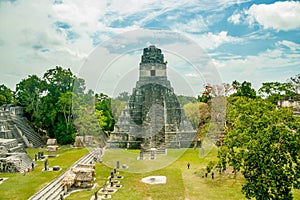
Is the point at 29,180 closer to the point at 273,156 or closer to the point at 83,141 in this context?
the point at 83,141

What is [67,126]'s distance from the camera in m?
34.6

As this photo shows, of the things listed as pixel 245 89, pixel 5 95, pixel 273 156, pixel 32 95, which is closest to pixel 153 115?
pixel 32 95

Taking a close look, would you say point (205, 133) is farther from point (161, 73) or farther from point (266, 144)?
point (266, 144)

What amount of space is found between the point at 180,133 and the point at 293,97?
21212 mm

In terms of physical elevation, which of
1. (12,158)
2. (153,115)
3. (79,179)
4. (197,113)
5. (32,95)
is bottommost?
(79,179)

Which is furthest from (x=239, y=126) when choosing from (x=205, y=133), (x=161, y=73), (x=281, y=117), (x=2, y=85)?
(x=2, y=85)

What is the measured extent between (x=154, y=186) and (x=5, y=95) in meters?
32.2

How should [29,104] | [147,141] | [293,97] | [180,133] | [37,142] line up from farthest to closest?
[293,97]
[29,104]
[37,142]
[180,133]
[147,141]

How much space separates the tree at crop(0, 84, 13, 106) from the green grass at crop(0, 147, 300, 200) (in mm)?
18809

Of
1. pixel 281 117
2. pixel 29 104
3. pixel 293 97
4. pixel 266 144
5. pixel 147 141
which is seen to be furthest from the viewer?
pixel 293 97

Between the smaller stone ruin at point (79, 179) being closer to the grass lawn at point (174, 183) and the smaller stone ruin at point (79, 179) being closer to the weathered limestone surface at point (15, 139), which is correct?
the grass lawn at point (174, 183)

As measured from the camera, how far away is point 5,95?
136 ft

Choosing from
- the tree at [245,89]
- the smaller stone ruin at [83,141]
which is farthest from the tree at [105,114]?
the tree at [245,89]

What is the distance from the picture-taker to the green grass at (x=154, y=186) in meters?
16.0
